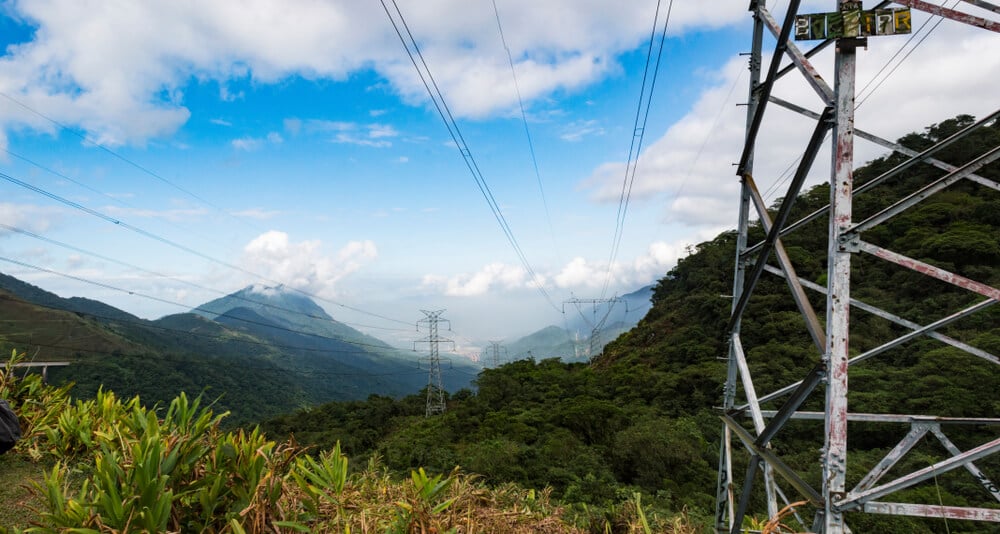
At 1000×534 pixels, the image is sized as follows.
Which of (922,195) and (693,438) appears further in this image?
(693,438)

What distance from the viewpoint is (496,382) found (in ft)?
96.3

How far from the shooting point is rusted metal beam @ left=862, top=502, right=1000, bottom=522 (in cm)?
227

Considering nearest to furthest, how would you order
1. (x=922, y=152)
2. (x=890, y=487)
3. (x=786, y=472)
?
(x=890, y=487), (x=786, y=472), (x=922, y=152)

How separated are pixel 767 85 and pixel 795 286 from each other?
1408 mm

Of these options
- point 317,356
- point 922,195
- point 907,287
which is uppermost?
point 907,287

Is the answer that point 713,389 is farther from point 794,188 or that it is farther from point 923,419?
point 794,188

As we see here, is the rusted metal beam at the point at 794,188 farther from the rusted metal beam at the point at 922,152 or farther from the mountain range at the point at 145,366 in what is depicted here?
the mountain range at the point at 145,366

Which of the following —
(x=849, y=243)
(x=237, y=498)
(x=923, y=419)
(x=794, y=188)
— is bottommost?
(x=237, y=498)

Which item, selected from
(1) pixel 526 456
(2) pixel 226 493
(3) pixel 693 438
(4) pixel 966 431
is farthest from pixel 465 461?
(2) pixel 226 493

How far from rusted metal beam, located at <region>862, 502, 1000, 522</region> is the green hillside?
6.88 m

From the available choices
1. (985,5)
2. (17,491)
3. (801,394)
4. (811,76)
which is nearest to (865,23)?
(811,76)

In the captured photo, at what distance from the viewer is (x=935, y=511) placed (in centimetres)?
243

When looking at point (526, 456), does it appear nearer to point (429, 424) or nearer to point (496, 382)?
point (429, 424)

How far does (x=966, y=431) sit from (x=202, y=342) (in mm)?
152280
